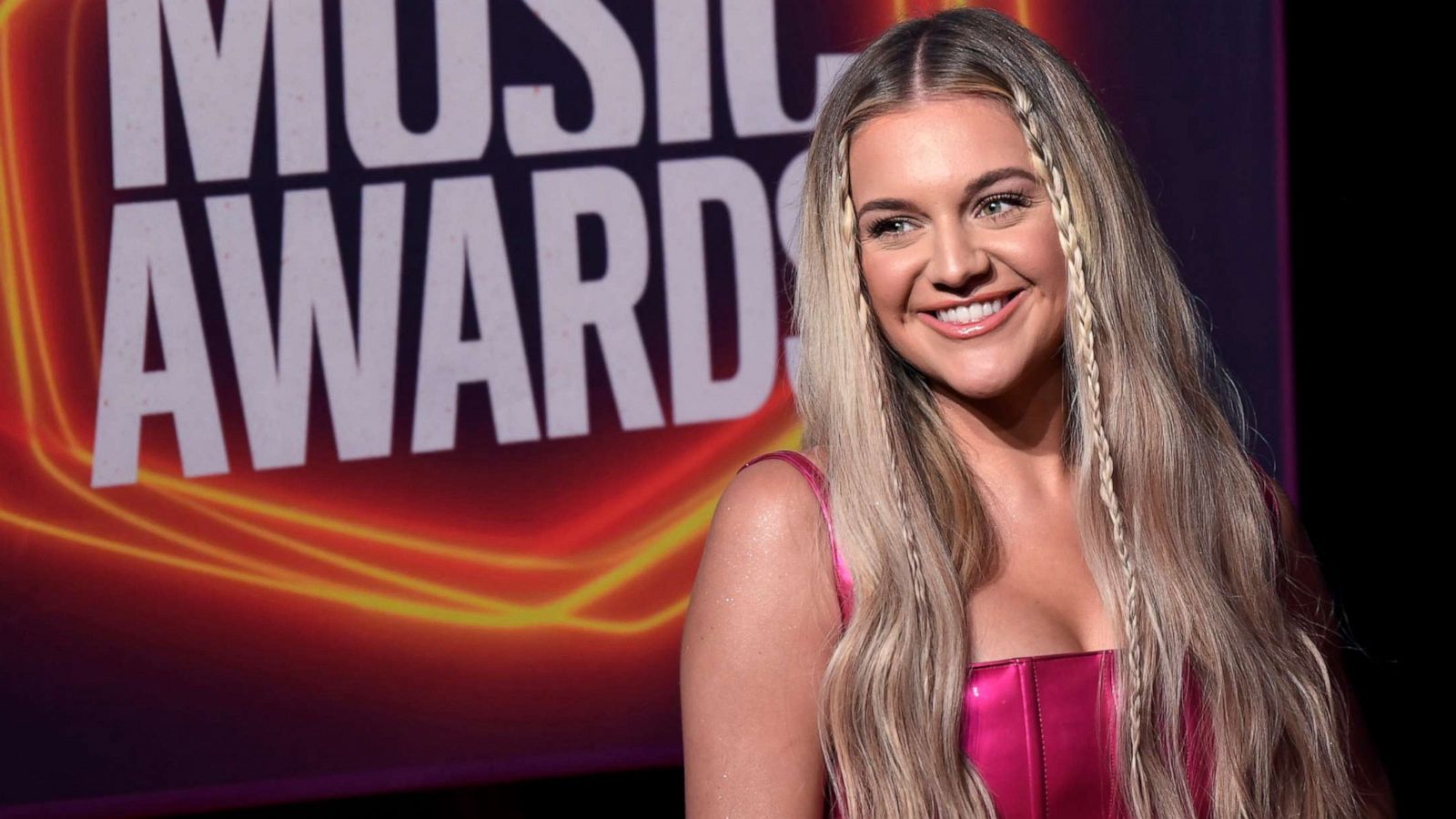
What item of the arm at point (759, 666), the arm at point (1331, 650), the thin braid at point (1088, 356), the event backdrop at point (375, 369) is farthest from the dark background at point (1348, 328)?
the thin braid at point (1088, 356)

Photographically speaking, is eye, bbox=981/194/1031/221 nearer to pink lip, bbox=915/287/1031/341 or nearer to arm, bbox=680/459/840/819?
pink lip, bbox=915/287/1031/341

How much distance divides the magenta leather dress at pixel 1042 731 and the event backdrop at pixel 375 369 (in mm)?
966

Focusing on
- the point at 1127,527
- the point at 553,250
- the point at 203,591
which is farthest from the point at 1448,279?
the point at 203,591

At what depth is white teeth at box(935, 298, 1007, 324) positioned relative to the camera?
1.48 m

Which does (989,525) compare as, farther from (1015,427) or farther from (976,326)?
(976,326)

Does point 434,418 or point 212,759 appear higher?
point 434,418

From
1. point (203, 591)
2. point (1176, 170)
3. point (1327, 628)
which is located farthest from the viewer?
point (1176, 170)

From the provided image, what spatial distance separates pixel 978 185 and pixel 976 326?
14 centimetres

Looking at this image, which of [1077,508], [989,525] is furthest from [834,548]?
[1077,508]

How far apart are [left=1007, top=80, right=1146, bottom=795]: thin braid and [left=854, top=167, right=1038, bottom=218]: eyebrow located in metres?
0.02

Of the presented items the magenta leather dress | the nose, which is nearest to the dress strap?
the magenta leather dress

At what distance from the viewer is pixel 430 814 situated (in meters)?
2.39

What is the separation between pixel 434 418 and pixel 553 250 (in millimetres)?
330

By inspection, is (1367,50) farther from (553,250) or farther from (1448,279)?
(553,250)
